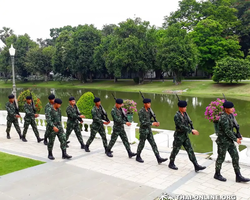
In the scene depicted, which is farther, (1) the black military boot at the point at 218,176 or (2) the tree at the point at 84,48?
(2) the tree at the point at 84,48

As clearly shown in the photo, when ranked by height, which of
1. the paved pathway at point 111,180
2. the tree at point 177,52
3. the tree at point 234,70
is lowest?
the paved pathway at point 111,180

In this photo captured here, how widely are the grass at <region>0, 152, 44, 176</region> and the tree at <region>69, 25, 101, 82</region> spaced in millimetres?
42286

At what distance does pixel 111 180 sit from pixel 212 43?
40.9 metres

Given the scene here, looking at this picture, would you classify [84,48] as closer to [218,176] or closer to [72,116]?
[72,116]

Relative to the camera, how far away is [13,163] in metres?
7.68

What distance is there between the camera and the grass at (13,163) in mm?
7203

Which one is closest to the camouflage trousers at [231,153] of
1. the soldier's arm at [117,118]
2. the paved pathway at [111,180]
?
the paved pathway at [111,180]

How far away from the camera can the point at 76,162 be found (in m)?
7.84

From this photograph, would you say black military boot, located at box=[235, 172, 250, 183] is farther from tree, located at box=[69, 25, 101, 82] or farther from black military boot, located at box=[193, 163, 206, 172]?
tree, located at box=[69, 25, 101, 82]

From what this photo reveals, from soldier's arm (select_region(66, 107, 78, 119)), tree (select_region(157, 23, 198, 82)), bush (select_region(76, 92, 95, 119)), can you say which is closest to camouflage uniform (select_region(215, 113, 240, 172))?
soldier's arm (select_region(66, 107, 78, 119))

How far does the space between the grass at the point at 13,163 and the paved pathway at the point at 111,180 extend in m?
0.28

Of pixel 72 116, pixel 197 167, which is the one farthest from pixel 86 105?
pixel 197 167

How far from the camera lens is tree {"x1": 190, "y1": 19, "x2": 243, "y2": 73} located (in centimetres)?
4238

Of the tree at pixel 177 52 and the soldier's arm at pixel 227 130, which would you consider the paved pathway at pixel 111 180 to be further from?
the tree at pixel 177 52
